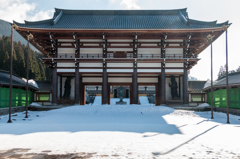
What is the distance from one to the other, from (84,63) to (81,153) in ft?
46.9

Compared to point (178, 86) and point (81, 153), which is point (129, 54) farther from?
point (81, 153)

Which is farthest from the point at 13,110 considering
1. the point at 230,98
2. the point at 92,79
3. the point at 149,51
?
the point at 230,98

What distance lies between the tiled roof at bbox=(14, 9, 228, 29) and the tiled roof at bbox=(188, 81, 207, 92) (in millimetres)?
8082

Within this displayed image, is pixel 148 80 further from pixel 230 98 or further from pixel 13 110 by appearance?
pixel 13 110

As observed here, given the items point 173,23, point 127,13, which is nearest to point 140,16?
point 127,13

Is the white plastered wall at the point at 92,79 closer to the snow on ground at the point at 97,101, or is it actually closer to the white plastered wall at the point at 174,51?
the snow on ground at the point at 97,101

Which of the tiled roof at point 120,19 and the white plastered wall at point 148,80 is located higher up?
the tiled roof at point 120,19

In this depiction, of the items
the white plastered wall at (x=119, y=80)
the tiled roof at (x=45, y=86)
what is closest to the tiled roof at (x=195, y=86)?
the white plastered wall at (x=119, y=80)

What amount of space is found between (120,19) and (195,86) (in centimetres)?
1354

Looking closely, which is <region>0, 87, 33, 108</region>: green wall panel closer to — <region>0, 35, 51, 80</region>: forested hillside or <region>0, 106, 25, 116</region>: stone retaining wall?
<region>0, 106, 25, 116</region>: stone retaining wall

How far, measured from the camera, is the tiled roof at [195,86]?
21.4 m

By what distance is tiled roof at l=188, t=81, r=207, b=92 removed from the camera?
21380 mm

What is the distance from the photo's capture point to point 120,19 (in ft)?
67.9

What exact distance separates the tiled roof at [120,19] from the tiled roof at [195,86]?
8082 mm
